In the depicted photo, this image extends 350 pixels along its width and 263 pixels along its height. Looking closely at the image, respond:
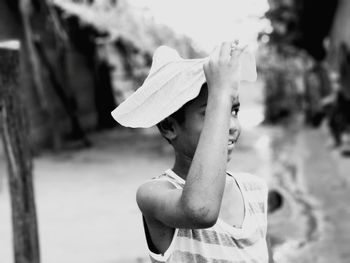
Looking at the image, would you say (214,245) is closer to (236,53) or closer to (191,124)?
(191,124)

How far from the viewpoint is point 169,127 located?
179 cm

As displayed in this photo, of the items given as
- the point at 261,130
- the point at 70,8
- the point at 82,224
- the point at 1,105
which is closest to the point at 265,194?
the point at 1,105

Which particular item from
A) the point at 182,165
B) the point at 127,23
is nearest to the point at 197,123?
the point at 182,165

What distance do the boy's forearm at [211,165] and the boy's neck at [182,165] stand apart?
260mm

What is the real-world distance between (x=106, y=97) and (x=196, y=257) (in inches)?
583

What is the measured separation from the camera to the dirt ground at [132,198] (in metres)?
5.23

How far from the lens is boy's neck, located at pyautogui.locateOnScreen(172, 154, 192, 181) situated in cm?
181

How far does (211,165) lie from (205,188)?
6 cm

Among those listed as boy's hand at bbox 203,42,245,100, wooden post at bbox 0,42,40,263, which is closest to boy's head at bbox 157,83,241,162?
boy's hand at bbox 203,42,245,100

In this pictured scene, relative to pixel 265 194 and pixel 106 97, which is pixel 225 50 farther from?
pixel 106 97

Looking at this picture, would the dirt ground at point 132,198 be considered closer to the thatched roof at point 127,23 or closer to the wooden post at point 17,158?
the wooden post at point 17,158

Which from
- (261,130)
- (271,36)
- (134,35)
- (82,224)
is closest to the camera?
(82,224)

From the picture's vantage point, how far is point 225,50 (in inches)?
63.4

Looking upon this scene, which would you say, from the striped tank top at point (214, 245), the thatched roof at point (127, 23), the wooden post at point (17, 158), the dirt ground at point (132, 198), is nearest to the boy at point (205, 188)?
the striped tank top at point (214, 245)
